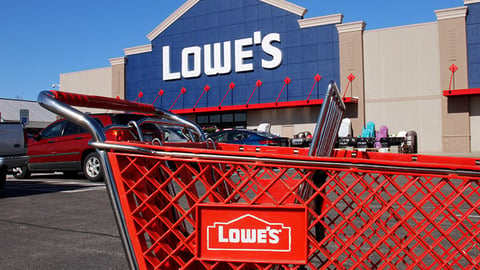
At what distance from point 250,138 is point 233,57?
16190 mm

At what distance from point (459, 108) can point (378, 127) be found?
14.4 ft

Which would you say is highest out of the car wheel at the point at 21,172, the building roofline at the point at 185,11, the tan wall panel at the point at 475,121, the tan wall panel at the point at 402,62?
the building roofline at the point at 185,11

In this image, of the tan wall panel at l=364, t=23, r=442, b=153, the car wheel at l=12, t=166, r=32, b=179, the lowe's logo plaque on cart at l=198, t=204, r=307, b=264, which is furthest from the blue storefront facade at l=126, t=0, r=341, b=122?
the lowe's logo plaque on cart at l=198, t=204, r=307, b=264

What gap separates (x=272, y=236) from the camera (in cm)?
198

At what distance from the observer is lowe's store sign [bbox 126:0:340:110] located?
91.5 feet

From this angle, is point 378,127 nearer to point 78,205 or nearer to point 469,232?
point 78,205

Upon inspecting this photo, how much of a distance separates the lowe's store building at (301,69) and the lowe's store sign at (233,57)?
0.22ft

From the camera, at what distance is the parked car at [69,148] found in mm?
10547

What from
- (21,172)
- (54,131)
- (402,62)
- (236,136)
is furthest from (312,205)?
(402,62)

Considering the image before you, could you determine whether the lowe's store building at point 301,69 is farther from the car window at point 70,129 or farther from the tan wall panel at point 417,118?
the car window at point 70,129

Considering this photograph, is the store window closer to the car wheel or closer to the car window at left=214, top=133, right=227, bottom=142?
the car window at left=214, top=133, right=227, bottom=142

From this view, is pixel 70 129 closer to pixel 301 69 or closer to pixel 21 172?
pixel 21 172

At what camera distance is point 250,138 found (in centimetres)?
1525

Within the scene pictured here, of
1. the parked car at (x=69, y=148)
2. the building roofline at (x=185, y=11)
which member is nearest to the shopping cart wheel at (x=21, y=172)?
the parked car at (x=69, y=148)
